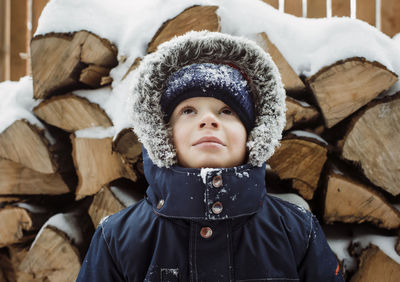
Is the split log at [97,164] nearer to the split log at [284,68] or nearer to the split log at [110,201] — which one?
the split log at [110,201]

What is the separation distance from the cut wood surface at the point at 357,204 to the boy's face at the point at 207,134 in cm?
41

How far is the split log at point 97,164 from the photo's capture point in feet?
3.45

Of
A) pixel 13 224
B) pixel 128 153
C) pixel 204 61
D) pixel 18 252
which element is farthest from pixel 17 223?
pixel 204 61

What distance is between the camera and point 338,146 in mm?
1007

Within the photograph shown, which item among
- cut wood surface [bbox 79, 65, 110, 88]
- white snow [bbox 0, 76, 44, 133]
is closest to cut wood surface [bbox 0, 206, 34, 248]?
white snow [bbox 0, 76, 44, 133]

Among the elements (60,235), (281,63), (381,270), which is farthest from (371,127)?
(60,235)

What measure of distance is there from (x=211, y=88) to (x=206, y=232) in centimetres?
39

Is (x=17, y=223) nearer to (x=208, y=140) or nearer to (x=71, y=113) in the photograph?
(x=71, y=113)

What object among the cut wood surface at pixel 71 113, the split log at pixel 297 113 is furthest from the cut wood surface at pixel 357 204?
the cut wood surface at pixel 71 113

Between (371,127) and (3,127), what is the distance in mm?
1366

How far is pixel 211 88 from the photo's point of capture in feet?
2.56

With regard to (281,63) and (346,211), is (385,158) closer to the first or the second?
(346,211)

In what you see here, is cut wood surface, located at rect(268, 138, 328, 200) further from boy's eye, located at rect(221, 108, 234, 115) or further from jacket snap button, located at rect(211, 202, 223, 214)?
jacket snap button, located at rect(211, 202, 223, 214)

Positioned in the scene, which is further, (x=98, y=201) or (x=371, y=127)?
(x=98, y=201)
